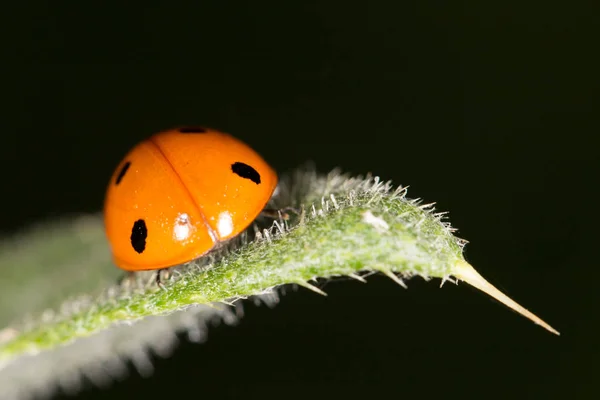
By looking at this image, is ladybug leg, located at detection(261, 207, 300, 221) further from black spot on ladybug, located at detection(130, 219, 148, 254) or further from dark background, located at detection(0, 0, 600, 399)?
dark background, located at detection(0, 0, 600, 399)

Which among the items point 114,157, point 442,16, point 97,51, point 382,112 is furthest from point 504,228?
point 97,51

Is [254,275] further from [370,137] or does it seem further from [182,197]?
[370,137]

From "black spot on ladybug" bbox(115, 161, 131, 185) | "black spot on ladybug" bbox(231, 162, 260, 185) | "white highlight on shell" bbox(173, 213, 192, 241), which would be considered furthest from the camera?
"black spot on ladybug" bbox(115, 161, 131, 185)

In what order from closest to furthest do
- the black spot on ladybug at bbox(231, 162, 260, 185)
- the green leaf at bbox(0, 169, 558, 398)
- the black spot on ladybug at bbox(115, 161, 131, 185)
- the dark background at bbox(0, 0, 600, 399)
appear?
the green leaf at bbox(0, 169, 558, 398) → the black spot on ladybug at bbox(231, 162, 260, 185) → the black spot on ladybug at bbox(115, 161, 131, 185) → the dark background at bbox(0, 0, 600, 399)

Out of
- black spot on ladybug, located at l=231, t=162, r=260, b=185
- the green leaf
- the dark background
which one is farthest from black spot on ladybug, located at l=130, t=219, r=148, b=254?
the dark background

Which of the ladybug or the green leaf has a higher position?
the ladybug

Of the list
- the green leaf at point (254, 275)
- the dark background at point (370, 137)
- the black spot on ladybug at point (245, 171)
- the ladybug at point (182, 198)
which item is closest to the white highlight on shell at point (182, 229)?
the ladybug at point (182, 198)

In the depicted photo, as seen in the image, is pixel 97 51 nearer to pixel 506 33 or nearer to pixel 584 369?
pixel 506 33

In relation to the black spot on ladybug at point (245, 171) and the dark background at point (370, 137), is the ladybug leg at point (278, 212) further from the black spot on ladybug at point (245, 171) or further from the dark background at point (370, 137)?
the dark background at point (370, 137)
